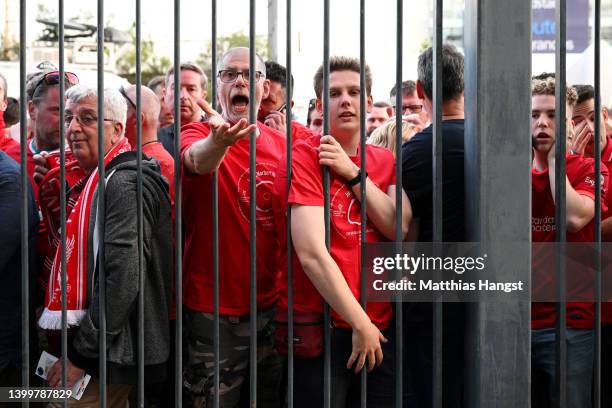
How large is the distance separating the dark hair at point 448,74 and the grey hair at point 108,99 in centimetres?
→ 120

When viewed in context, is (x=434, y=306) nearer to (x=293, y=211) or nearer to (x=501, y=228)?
(x=501, y=228)

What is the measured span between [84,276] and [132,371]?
0.39m

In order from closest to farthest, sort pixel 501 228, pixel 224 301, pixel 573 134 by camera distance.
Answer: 1. pixel 501 228
2. pixel 224 301
3. pixel 573 134

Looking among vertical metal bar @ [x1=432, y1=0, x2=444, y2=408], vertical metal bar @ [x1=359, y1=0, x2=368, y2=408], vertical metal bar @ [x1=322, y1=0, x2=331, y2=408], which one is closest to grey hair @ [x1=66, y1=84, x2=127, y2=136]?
vertical metal bar @ [x1=322, y1=0, x2=331, y2=408]

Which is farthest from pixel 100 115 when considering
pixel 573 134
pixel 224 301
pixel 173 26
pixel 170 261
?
pixel 573 134

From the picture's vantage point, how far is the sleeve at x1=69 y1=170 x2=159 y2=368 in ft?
10.2

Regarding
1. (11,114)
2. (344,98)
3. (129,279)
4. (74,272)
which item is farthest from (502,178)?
(11,114)

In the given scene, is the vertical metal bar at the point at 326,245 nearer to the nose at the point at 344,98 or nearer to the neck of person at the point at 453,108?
the nose at the point at 344,98

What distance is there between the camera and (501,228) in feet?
9.75

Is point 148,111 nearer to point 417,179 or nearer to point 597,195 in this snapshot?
point 417,179

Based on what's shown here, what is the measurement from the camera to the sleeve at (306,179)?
3078 mm

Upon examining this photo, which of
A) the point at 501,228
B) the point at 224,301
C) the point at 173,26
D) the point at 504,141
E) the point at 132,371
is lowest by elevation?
the point at 132,371

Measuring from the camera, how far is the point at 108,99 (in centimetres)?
353

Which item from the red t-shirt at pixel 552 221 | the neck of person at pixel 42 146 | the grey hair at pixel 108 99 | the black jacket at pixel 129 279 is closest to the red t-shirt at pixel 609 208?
the red t-shirt at pixel 552 221
